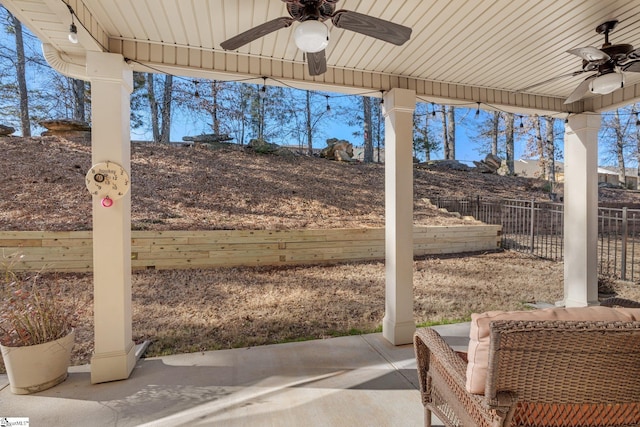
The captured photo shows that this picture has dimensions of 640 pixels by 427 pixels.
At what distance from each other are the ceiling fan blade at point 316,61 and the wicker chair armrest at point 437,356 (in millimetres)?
1829

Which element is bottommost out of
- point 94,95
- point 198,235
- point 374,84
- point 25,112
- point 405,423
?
point 405,423

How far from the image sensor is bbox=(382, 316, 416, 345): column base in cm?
297

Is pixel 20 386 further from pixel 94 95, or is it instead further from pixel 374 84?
pixel 374 84

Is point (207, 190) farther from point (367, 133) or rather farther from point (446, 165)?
point (446, 165)

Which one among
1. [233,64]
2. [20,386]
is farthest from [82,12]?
[20,386]

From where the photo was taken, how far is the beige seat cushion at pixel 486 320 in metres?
1.20

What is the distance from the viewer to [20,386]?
2162mm

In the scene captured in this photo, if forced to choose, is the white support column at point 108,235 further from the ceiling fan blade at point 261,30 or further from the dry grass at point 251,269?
the ceiling fan blade at point 261,30

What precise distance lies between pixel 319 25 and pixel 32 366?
2.85 m

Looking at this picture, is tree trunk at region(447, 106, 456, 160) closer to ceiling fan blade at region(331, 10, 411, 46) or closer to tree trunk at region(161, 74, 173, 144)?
tree trunk at region(161, 74, 173, 144)

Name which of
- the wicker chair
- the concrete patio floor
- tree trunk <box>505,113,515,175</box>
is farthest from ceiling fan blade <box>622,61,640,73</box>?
tree trunk <box>505,113,515,175</box>

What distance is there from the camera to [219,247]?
16.1ft

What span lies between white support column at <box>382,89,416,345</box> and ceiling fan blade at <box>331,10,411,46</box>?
1.19 m

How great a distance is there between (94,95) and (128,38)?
52cm
